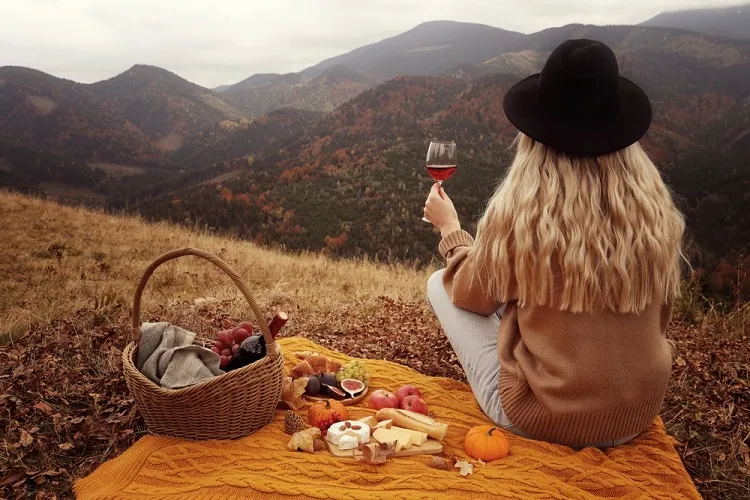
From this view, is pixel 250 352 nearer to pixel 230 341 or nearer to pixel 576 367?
pixel 230 341

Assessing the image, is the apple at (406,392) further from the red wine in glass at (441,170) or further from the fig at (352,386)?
the red wine in glass at (441,170)

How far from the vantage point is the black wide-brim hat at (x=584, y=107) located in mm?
1998

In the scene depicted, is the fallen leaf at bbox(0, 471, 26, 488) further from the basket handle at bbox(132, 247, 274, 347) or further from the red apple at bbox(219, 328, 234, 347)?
the red apple at bbox(219, 328, 234, 347)

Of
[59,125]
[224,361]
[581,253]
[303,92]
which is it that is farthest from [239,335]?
[303,92]

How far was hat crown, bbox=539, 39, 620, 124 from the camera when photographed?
1986mm

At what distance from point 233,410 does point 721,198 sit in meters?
58.6

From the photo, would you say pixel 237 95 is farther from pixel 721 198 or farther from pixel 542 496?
pixel 542 496

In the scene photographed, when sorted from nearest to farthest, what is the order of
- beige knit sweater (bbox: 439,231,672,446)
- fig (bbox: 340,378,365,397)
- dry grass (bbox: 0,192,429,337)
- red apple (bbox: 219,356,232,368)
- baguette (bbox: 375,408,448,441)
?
beige knit sweater (bbox: 439,231,672,446) < baguette (bbox: 375,408,448,441) < red apple (bbox: 219,356,232,368) < fig (bbox: 340,378,365,397) < dry grass (bbox: 0,192,429,337)

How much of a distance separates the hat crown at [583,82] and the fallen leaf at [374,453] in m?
1.62

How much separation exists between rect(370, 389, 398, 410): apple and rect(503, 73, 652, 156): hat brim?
1674mm

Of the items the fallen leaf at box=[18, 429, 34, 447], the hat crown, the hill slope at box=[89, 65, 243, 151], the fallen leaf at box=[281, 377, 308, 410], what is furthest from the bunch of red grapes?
the hill slope at box=[89, 65, 243, 151]

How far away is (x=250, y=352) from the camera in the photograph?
2852 mm

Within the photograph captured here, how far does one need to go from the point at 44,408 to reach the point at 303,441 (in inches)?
69.1

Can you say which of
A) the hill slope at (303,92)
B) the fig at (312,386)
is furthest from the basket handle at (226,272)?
the hill slope at (303,92)
